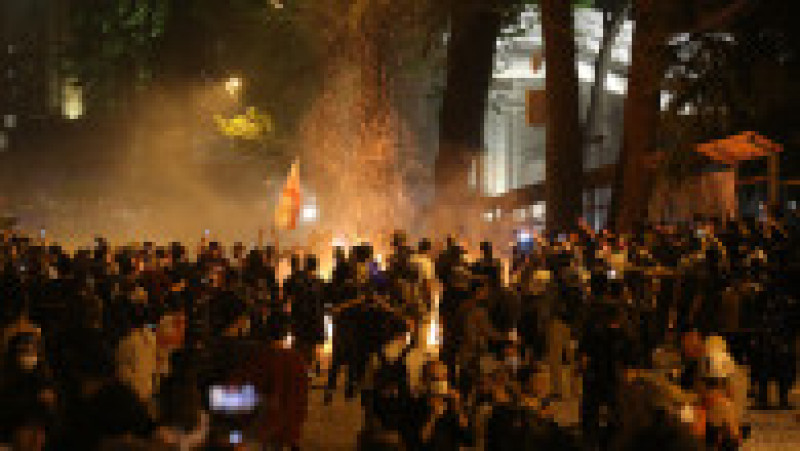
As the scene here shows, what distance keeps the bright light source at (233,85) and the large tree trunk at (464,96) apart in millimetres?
→ 13763

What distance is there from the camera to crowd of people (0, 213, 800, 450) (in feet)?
26.9

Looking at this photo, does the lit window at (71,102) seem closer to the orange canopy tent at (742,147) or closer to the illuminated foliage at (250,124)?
the illuminated foliage at (250,124)

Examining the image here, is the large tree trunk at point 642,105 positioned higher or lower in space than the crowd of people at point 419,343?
higher

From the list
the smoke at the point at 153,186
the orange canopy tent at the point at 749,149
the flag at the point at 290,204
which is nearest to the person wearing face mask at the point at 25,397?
the flag at the point at 290,204

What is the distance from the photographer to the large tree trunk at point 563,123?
→ 94.7 feet

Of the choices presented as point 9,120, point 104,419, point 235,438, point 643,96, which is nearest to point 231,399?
point 104,419

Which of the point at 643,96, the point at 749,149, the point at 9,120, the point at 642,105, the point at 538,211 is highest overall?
the point at 9,120

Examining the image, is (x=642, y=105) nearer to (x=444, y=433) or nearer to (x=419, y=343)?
(x=419, y=343)

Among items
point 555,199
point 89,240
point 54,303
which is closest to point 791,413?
point 54,303

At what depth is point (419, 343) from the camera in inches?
479

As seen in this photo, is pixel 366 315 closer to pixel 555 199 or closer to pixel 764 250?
pixel 764 250

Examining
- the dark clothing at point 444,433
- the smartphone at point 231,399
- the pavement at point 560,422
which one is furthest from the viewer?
the pavement at point 560,422

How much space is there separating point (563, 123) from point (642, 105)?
272cm

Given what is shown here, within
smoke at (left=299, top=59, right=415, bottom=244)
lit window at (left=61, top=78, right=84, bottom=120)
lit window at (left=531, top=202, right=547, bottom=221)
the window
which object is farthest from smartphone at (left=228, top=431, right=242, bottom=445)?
lit window at (left=61, top=78, right=84, bottom=120)
